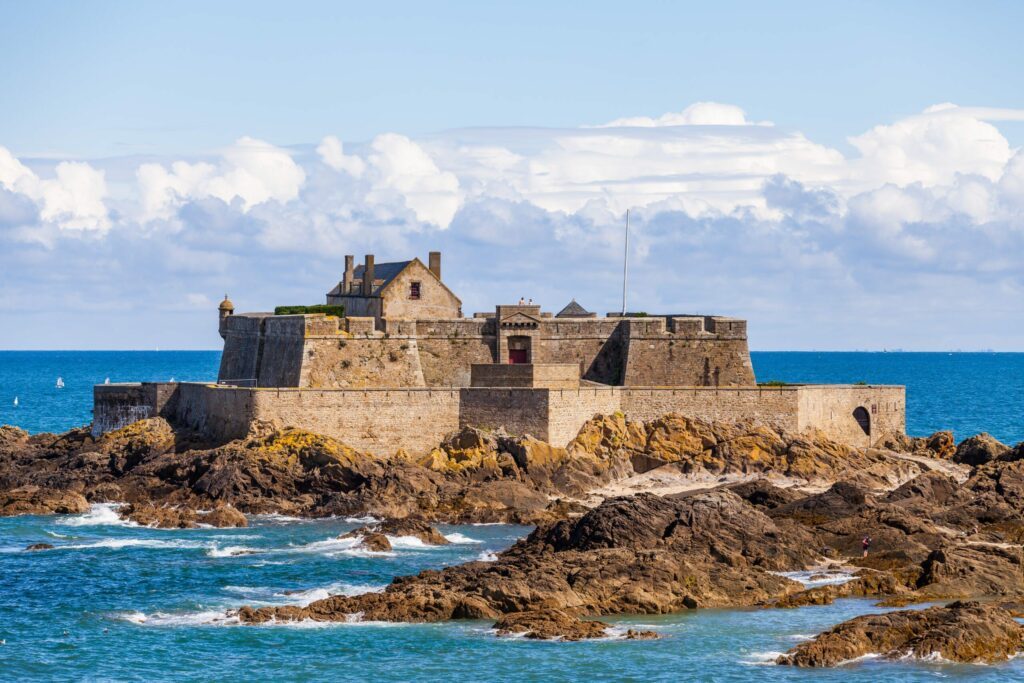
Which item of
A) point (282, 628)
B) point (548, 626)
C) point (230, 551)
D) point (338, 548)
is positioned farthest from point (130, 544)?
point (548, 626)

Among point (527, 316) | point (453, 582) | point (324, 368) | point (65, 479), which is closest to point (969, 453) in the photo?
point (527, 316)

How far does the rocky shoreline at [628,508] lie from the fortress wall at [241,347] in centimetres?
573

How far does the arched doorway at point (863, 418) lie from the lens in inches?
2195

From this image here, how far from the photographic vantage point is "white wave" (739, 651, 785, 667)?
91.7 ft

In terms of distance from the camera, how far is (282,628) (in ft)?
101

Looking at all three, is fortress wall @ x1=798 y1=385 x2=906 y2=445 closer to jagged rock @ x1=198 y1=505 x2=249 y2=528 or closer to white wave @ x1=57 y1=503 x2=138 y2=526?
jagged rock @ x1=198 y1=505 x2=249 y2=528

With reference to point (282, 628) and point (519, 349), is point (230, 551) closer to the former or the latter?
point (282, 628)

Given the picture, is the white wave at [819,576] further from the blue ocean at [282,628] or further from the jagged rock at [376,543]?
the jagged rock at [376,543]

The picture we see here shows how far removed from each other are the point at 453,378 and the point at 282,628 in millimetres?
24705

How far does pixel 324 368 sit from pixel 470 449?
669 centimetres

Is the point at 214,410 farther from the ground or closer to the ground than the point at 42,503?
farther from the ground

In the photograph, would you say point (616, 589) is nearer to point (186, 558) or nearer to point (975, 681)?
point (975, 681)

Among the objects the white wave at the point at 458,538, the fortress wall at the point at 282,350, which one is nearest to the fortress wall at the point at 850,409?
the white wave at the point at 458,538

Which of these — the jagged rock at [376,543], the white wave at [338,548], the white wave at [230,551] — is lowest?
the white wave at [230,551]
